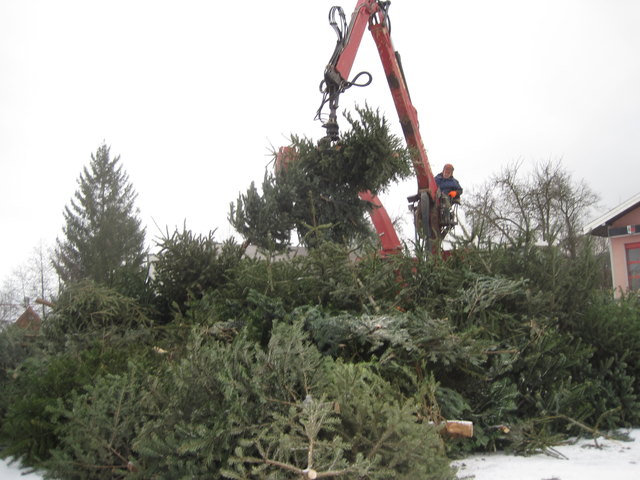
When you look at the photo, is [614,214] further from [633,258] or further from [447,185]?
[447,185]

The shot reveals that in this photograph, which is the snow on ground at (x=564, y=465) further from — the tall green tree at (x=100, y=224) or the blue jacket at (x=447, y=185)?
the tall green tree at (x=100, y=224)

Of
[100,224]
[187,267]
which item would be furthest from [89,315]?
[100,224]

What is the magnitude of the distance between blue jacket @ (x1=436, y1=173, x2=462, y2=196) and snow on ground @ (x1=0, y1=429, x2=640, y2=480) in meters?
6.45

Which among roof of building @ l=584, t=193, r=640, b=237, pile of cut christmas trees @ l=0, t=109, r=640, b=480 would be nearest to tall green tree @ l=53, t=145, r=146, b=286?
roof of building @ l=584, t=193, r=640, b=237

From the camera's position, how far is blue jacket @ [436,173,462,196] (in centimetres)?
1004

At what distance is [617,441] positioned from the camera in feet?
12.9

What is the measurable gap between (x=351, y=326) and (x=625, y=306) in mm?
2733

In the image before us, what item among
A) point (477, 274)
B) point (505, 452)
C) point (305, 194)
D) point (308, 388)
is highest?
point (305, 194)

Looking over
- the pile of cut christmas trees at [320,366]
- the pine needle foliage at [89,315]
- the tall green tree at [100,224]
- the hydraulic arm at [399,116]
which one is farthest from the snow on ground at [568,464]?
the tall green tree at [100,224]

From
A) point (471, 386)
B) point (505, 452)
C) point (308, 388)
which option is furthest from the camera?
point (471, 386)

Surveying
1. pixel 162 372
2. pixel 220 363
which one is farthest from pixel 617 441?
pixel 162 372

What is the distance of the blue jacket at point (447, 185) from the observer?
10037 millimetres

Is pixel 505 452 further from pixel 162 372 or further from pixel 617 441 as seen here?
pixel 162 372

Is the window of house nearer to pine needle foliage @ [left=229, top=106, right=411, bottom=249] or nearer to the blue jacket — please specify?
the blue jacket
